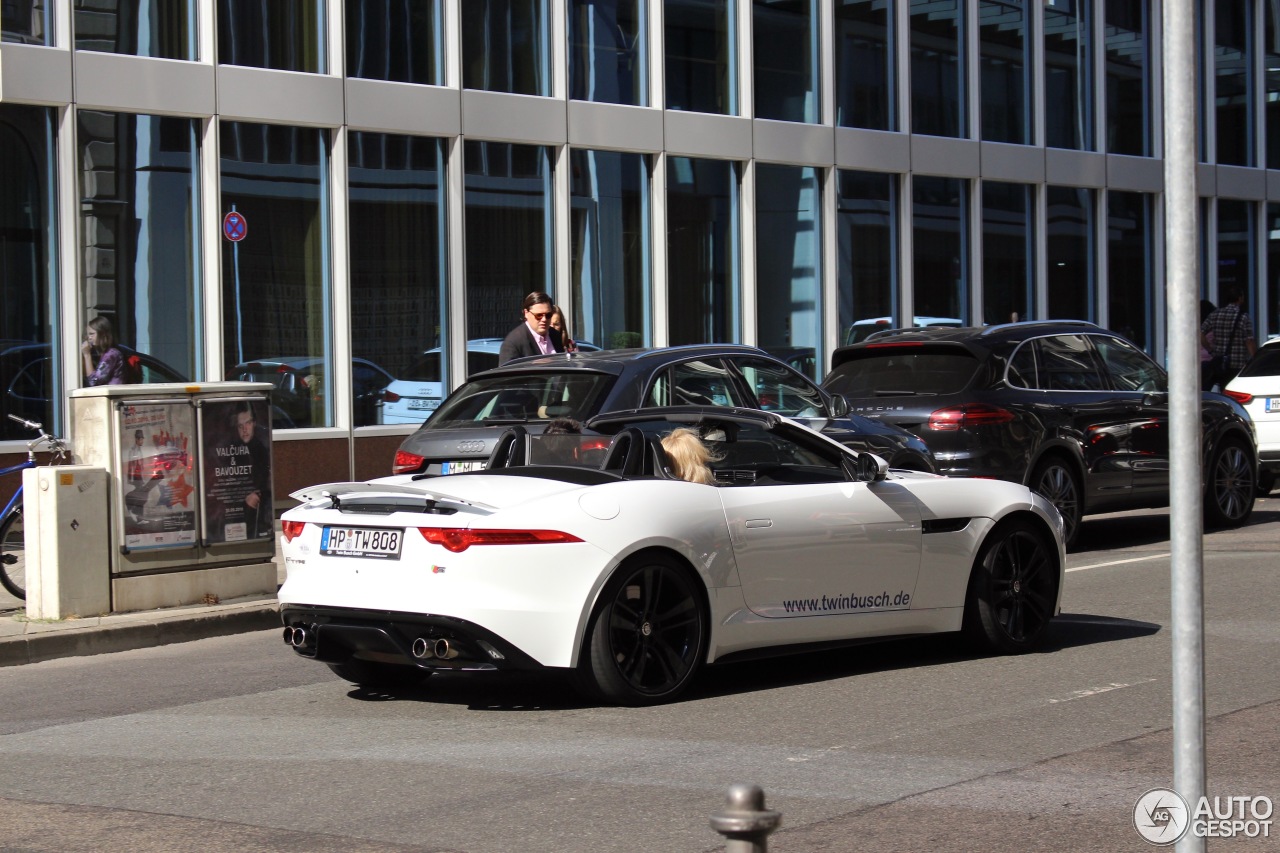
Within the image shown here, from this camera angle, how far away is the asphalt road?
17.9 ft

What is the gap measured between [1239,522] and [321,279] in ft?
31.4

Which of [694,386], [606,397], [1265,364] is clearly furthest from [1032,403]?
[1265,364]

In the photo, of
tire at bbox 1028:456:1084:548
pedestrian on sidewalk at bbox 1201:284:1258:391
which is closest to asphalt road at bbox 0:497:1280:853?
tire at bbox 1028:456:1084:548

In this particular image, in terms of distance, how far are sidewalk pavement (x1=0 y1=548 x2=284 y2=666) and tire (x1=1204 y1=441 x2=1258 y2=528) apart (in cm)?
878

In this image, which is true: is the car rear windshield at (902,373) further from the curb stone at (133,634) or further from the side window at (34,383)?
the side window at (34,383)

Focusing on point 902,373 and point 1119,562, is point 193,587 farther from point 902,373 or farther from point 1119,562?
point 1119,562

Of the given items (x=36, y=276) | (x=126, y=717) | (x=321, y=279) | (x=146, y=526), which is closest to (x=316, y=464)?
(x=321, y=279)

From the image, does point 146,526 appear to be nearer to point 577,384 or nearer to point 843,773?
point 577,384

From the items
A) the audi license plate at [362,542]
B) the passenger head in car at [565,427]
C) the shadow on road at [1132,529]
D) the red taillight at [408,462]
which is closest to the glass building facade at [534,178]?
the red taillight at [408,462]

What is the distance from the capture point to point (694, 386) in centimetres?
1187

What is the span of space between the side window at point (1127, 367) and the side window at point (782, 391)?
9.90 feet

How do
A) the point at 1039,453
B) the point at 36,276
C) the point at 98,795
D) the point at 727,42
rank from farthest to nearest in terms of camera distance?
the point at 727,42 < the point at 36,276 < the point at 1039,453 < the point at 98,795

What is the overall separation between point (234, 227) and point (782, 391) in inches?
282

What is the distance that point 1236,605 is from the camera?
34.3 feet
